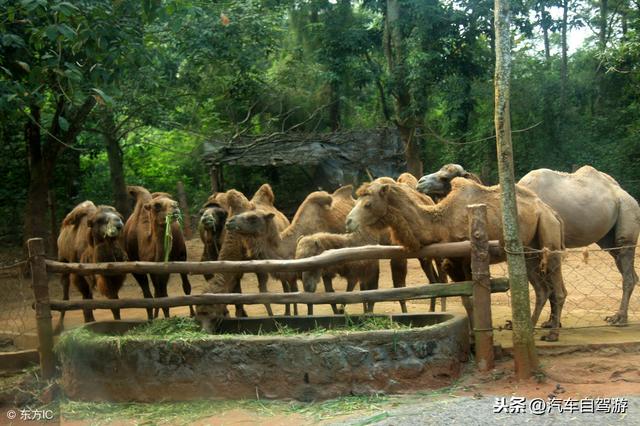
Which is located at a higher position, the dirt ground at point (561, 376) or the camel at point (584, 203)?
the camel at point (584, 203)

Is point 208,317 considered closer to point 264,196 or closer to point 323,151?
point 264,196

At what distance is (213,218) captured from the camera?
379 inches

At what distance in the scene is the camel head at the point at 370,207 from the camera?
6945mm

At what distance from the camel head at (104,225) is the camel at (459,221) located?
3.30 meters

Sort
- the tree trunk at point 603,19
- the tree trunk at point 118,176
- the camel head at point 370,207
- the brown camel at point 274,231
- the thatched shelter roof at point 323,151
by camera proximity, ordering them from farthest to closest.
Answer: the tree trunk at point 603,19 < the thatched shelter roof at point 323,151 < the tree trunk at point 118,176 < the brown camel at point 274,231 < the camel head at point 370,207

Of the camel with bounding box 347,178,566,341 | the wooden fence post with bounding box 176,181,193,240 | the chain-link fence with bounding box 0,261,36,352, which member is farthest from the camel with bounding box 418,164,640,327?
the wooden fence post with bounding box 176,181,193,240

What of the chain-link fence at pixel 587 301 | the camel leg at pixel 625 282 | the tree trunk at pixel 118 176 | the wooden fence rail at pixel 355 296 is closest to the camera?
the wooden fence rail at pixel 355 296

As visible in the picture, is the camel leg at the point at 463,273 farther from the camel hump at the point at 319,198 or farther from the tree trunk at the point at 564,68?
the tree trunk at the point at 564,68

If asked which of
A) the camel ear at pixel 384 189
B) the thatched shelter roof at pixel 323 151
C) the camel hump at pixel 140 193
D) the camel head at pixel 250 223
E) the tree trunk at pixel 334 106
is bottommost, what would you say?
the camel head at pixel 250 223

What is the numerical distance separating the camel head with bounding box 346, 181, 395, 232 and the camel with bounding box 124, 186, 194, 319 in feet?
8.80

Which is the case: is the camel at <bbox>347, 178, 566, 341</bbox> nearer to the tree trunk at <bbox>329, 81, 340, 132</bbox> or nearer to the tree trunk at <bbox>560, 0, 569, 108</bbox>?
the tree trunk at <bbox>329, 81, 340, 132</bbox>

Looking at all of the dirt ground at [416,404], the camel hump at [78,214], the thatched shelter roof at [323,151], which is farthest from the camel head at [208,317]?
the thatched shelter roof at [323,151]

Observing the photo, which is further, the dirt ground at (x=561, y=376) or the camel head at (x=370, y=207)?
the camel head at (x=370, y=207)

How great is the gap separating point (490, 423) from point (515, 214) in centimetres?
196
